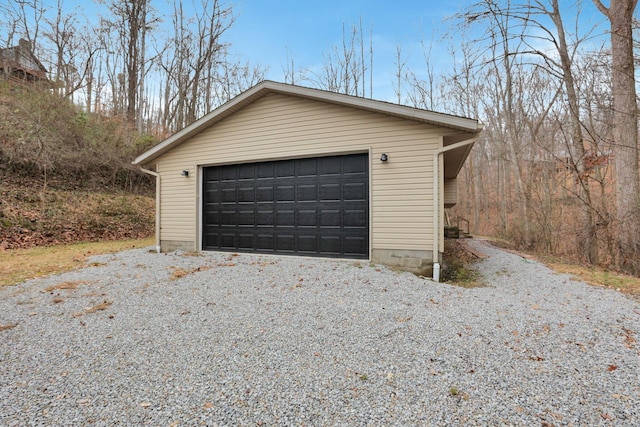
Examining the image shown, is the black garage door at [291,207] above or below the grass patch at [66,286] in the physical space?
above

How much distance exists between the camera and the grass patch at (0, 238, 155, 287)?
5.27 m

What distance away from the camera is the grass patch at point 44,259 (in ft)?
17.3

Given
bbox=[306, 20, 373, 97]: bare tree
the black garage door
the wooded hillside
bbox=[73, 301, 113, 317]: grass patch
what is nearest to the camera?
bbox=[73, 301, 113, 317]: grass patch

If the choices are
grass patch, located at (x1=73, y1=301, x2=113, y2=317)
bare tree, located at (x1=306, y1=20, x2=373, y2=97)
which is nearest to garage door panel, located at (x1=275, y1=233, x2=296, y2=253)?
grass patch, located at (x1=73, y1=301, x2=113, y2=317)

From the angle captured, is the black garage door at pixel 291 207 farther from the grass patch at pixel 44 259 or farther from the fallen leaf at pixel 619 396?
the fallen leaf at pixel 619 396

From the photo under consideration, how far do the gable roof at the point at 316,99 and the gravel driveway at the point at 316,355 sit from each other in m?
2.93

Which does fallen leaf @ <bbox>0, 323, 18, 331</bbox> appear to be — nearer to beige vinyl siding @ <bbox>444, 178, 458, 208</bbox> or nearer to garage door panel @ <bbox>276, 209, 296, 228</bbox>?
garage door panel @ <bbox>276, 209, 296, 228</bbox>

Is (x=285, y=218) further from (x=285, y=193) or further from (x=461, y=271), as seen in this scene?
(x=461, y=271)

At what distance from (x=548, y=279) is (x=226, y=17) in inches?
729

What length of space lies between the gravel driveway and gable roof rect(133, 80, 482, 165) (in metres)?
2.93

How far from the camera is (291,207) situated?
6793 millimetres

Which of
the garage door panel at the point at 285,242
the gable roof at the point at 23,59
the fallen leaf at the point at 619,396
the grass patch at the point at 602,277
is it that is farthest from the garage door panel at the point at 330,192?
the gable roof at the point at 23,59

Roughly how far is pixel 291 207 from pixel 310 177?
83cm

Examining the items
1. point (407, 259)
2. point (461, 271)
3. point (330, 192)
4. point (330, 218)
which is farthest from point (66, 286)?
point (461, 271)
